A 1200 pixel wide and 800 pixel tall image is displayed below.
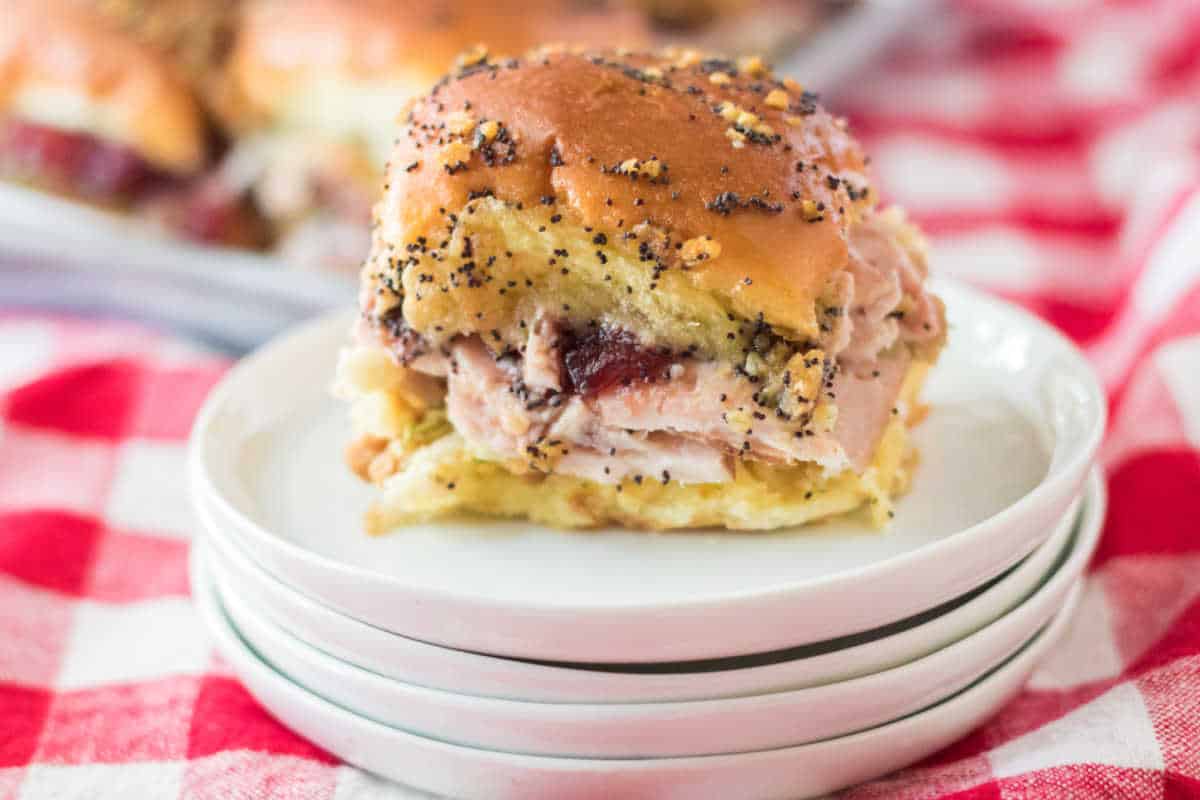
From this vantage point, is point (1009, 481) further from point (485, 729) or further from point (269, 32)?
point (269, 32)

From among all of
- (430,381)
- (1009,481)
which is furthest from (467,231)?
(1009,481)

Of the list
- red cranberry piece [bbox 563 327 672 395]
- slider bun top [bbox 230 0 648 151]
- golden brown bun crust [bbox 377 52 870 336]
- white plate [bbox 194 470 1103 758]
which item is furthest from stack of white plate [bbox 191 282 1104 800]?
slider bun top [bbox 230 0 648 151]

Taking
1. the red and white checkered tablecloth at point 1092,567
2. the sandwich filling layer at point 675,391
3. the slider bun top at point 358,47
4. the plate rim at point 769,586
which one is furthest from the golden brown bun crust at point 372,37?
the sandwich filling layer at point 675,391

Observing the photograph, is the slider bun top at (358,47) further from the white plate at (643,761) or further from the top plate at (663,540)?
the white plate at (643,761)

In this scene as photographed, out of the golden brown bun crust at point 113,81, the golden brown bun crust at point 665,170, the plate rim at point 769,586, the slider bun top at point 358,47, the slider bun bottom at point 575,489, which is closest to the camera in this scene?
the plate rim at point 769,586

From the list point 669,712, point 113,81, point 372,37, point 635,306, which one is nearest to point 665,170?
point 635,306

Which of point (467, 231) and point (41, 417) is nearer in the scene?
point (467, 231)

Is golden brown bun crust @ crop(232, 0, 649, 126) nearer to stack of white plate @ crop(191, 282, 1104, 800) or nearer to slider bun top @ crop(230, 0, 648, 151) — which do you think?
slider bun top @ crop(230, 0, 648, 151)
